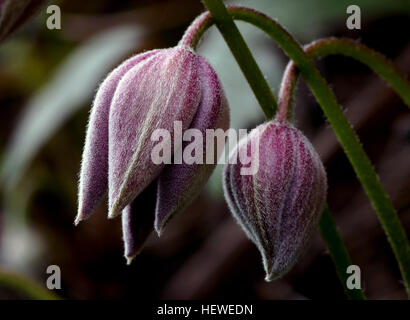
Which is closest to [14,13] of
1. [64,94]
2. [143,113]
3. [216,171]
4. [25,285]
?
[143,113]

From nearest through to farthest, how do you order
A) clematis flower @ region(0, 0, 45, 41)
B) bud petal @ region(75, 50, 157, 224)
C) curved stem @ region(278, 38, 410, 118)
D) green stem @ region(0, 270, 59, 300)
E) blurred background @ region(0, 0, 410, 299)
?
clematis flower @ region(0, 0, 45, 41)
bud petal @ region(75, 50, 157, 224)
curved stem @ region(278, 38, 410, 118)
green stem @ region(0, 270, 59, 300)
blurred background @ region(0, 0, 410, 299)

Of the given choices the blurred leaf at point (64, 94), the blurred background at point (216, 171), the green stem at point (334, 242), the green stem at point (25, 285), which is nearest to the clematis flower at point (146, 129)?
the green stem at point (334, 242)

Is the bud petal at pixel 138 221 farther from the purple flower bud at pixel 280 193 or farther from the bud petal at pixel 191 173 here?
the purple flower bud at pixel 280 193

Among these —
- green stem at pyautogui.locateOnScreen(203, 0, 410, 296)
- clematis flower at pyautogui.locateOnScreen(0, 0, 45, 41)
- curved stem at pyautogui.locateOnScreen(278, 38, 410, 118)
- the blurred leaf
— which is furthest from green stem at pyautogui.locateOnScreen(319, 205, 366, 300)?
the blurred leaf

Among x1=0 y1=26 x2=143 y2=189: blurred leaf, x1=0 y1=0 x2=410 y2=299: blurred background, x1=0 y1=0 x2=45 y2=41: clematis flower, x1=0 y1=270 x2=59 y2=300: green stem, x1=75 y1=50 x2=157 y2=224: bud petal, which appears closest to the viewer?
x1=0 y1=0 x2=45 y2=41: clematis flower

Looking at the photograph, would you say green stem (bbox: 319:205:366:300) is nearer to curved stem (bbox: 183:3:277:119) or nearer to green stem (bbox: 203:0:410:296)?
green stem (bbox: 203:0:410:296)

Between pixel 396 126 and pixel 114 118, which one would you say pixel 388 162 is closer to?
pixel 396 126

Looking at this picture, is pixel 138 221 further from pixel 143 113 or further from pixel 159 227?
pixel 143 113
